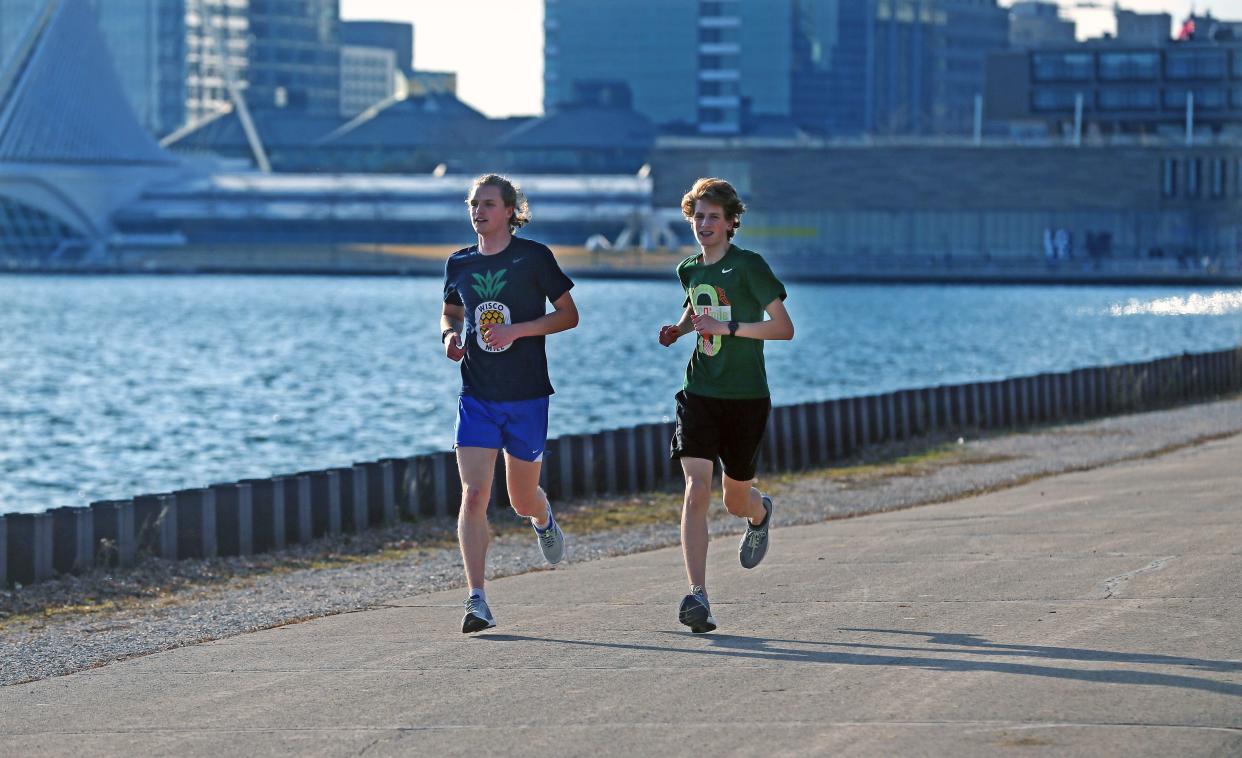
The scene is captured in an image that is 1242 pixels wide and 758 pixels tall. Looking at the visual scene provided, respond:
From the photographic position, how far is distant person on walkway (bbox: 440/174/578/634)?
382 inches

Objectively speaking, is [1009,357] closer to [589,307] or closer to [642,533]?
[589,307]

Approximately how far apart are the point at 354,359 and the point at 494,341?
203ft

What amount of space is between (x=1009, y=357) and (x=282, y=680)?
202ft

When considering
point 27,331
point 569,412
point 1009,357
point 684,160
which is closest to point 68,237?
point 684,160

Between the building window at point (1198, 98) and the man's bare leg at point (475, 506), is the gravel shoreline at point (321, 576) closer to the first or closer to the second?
the man's bare leg at point (475, 506)

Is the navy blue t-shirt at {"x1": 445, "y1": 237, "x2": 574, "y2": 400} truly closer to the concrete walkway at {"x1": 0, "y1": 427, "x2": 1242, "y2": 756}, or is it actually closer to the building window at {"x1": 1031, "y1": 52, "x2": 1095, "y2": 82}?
the concrete walkway at {"x1": 0, "y1": 427, "x2": 1242, "y2": 756}

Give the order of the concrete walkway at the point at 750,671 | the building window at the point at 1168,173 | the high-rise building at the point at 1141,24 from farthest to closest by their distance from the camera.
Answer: the high-rise building at the point at 1141,24 < the building window at the point at 1168,173 < the concrete walkway at the point at 750,671

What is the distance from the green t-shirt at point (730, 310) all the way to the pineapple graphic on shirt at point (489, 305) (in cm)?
82

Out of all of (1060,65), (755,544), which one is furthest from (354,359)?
(1060,65)

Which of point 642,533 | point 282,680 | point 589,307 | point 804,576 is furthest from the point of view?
point 589,307

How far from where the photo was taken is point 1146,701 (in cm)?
773

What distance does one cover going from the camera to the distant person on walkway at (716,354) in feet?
31.2

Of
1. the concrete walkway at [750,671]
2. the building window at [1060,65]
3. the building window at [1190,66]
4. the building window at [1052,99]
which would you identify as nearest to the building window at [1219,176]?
the building window at [1190,66]

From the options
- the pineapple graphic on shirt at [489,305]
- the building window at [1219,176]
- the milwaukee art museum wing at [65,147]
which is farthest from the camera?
the milwaukee art museum wing at [65,147]
